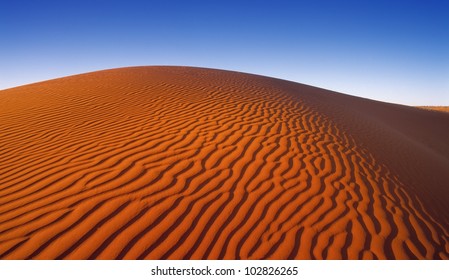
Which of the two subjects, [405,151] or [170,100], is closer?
[405,151]

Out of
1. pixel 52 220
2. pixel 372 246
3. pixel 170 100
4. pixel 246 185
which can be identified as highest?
pixel 170 100

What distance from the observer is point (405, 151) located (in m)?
6.77

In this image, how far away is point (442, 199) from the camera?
4.49 meters

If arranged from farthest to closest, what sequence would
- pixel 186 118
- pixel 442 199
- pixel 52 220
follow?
1. pixel 186 118
2. pixel 442 199
3. pixel 52 220

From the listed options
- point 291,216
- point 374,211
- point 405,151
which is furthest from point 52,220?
point 405,151

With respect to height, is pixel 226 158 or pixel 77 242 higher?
pixel 226 158

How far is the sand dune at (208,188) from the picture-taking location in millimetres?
2824

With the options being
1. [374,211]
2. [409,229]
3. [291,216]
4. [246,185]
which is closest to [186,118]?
[246,185]

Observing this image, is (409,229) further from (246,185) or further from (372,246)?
(246,185)

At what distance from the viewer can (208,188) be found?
3.72 m

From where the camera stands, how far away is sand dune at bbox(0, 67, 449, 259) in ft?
9.27
